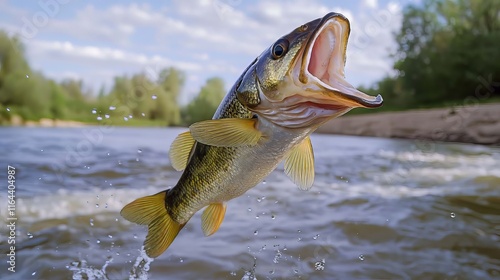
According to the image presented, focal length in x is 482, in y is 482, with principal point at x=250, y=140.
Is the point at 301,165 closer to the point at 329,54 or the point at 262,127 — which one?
the point at 262,127

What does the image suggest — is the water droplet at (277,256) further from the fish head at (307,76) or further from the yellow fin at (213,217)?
the fish head at (307,76)

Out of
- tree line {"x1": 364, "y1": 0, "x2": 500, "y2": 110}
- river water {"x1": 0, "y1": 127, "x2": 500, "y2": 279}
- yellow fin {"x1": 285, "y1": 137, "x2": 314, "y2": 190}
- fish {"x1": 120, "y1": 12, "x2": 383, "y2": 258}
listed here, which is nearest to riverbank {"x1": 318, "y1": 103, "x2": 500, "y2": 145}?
tree line {"x1": 364, "y1": 0, "x2": 500, "y2": 110}

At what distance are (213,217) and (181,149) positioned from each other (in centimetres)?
31

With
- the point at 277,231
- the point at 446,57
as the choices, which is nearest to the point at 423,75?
the point at 446,57

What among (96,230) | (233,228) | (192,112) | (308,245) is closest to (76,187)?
(96,230)

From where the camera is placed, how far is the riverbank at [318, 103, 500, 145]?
16.7m

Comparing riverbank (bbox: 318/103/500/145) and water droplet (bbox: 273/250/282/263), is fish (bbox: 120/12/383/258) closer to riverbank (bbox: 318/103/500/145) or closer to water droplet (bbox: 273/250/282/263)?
water droplet (bbox: 273/250/282/263)

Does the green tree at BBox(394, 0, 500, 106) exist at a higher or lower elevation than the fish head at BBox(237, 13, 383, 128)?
higher

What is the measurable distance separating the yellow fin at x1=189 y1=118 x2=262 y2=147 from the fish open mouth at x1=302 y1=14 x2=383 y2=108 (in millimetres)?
269

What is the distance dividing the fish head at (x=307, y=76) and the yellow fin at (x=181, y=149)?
40cm

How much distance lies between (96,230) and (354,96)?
324cm

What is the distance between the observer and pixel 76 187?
5961 millimetres

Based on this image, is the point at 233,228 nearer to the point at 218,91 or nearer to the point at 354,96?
the point at 354,96

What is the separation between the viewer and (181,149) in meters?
1.85
